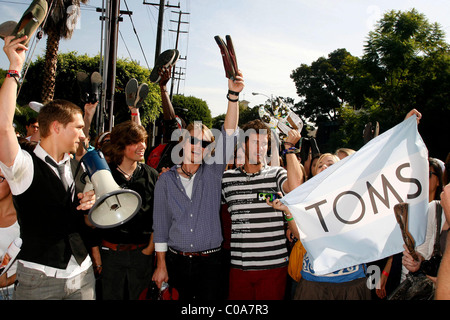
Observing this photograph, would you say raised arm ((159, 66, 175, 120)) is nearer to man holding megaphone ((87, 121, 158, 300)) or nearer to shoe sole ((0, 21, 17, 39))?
man holding megaphone ((87, 121, 158, 300))

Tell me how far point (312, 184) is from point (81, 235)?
1814 millimetres

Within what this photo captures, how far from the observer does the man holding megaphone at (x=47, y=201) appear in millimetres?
2037

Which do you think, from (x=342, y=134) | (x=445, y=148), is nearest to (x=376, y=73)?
(x=342, y=134)

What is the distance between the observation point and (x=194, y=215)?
→ 2.93 metres

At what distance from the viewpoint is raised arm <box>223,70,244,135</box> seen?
3111 millimetres

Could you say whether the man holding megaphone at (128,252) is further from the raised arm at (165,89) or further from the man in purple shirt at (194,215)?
the raised arm at (165,89)

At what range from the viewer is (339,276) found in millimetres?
2709

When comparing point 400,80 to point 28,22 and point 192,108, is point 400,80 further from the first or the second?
point 192,108

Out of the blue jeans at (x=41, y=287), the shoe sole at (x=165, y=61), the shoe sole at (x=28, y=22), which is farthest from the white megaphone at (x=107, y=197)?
the shoe sole at (x=165, y=61)

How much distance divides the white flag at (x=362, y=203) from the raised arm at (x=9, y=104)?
190cm

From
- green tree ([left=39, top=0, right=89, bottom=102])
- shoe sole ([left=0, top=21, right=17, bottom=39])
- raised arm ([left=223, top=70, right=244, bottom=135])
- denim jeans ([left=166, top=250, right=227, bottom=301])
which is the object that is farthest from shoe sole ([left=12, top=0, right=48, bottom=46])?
green tree ([left=39, top=0, right=89, bottom=102])

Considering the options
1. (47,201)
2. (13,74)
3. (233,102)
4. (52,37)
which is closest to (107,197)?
(47,201)

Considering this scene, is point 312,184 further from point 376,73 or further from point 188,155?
point 376,73
